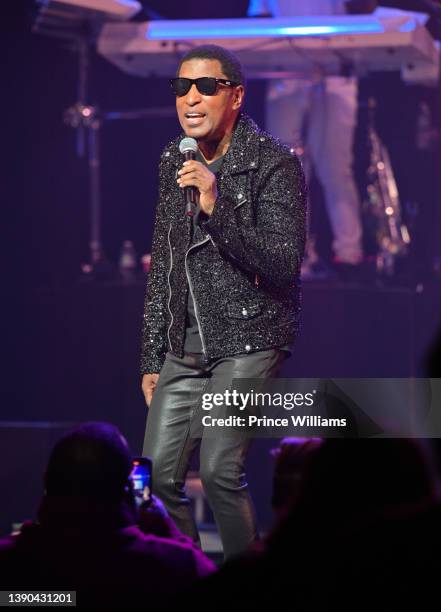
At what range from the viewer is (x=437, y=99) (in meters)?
9.43

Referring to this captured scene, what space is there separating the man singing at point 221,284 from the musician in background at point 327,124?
3881mm

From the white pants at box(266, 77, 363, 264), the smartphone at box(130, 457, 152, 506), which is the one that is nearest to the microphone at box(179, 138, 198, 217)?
the smartphone at box(130, 457, 152, 506)

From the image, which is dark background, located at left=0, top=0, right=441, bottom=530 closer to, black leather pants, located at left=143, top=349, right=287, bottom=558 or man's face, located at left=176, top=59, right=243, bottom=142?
black leather pants, located at left=143, top=349, right=287, bottom=558

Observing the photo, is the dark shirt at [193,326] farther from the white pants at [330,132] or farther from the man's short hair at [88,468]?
the white pants at [330,132]

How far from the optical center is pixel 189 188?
4301 mm

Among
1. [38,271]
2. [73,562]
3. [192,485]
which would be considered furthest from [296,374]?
[73,562]

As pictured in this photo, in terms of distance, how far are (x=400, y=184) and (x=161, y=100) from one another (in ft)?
7.76

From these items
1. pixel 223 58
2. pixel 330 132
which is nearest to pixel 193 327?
pixel 223 58

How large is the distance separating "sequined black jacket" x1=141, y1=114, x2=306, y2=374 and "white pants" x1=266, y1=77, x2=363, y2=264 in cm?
392

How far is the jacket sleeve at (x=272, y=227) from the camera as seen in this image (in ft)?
14.1

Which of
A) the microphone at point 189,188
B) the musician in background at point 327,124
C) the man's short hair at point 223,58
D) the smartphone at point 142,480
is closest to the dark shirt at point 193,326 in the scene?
the microphone at point 189,188

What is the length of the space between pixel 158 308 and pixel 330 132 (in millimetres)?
4232

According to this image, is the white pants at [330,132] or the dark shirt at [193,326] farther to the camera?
the white pants at [330,132]

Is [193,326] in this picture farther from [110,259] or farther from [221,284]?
[110,259]
